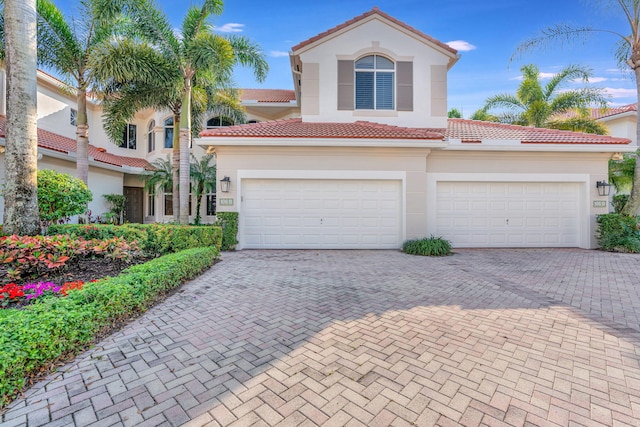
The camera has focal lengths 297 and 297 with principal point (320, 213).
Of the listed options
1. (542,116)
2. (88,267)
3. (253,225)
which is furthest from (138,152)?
(542,116)

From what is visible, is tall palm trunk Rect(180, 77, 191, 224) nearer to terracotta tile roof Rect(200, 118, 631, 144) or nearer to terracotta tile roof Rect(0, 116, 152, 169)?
terracotta tile roof Rect(200, 118, 631, 144)

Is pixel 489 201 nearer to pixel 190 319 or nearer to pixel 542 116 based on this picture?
pixel 542 116

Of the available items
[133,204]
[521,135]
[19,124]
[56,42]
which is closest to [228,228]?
[19,124]

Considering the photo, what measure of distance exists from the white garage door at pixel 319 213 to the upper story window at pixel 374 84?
3824 millimetres

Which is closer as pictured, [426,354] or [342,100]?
[426,354]

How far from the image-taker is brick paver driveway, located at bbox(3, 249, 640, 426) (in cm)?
232

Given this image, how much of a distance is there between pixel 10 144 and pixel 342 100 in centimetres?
976

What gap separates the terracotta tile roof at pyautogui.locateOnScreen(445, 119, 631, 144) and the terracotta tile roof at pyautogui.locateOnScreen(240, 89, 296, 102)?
377 inches

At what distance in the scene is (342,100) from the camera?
39.0 feet

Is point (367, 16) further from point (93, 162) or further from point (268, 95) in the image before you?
point (93, 162)

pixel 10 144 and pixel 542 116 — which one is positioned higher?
pixel 542 116

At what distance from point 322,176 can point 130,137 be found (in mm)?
13912

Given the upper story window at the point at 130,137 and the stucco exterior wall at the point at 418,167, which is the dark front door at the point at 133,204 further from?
the stucco exterior wall at the point at 418,167

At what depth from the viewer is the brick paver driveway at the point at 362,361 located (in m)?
2.32
